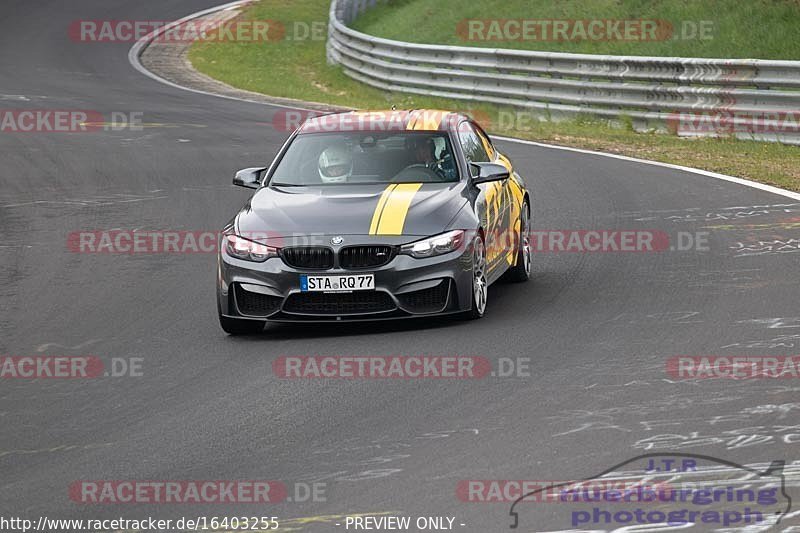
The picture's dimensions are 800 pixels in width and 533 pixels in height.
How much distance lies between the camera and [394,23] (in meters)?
36.6

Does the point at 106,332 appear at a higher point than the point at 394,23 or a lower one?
lower

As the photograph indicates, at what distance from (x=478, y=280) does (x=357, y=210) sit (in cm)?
97

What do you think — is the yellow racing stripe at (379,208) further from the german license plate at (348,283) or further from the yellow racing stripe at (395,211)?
the german license plate at (348,283)

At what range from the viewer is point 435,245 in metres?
10.1

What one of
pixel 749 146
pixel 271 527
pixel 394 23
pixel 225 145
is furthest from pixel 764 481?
pixel 394 23

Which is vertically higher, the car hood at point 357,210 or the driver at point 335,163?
the driver at point 335,163

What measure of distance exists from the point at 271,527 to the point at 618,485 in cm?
150

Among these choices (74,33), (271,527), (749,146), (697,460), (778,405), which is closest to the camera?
(271,527)

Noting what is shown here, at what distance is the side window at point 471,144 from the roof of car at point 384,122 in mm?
96

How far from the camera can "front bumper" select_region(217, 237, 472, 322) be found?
392 inches

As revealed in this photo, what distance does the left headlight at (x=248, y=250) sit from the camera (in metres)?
10.1

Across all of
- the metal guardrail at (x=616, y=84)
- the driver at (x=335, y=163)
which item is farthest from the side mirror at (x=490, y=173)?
the metal guardrail at (x=616, y=84)

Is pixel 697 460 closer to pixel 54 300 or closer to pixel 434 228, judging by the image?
pixel 434 228

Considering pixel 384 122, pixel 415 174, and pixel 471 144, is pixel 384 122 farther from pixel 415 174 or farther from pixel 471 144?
pixel 471 144
